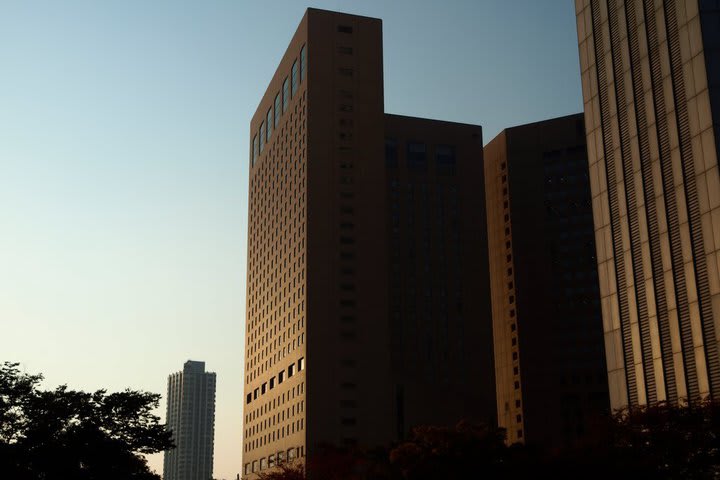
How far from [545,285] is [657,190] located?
11961 centimetres

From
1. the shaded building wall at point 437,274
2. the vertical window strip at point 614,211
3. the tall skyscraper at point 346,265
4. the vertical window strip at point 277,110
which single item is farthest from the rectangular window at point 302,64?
the vertical window strip at point 614,211

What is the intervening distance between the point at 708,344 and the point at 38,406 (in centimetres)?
4911

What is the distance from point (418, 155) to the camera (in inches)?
7288

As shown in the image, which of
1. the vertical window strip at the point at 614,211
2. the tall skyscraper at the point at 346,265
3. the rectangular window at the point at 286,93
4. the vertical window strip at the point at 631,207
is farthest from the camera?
the rectangular window at the point at 286,93

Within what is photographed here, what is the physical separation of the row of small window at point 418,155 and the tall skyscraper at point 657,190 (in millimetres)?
113062

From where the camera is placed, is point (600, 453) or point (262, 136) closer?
point (600, 453)

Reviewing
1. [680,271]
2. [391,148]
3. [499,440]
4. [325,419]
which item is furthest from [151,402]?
[391,148]

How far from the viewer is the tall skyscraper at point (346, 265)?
13712 cm

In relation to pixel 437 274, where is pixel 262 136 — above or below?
above

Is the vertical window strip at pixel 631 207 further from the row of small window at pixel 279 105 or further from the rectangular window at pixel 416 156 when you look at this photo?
the rectangular window at pixel 416 156

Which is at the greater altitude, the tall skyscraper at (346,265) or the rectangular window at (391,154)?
the rectangular window at (391,154)

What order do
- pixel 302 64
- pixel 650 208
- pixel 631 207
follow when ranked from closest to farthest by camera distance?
pixel 650 208
pixel 631 207
pixel 302 64

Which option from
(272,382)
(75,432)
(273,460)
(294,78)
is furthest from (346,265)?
(75,432)

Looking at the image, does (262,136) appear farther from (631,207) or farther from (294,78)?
(631,207)
